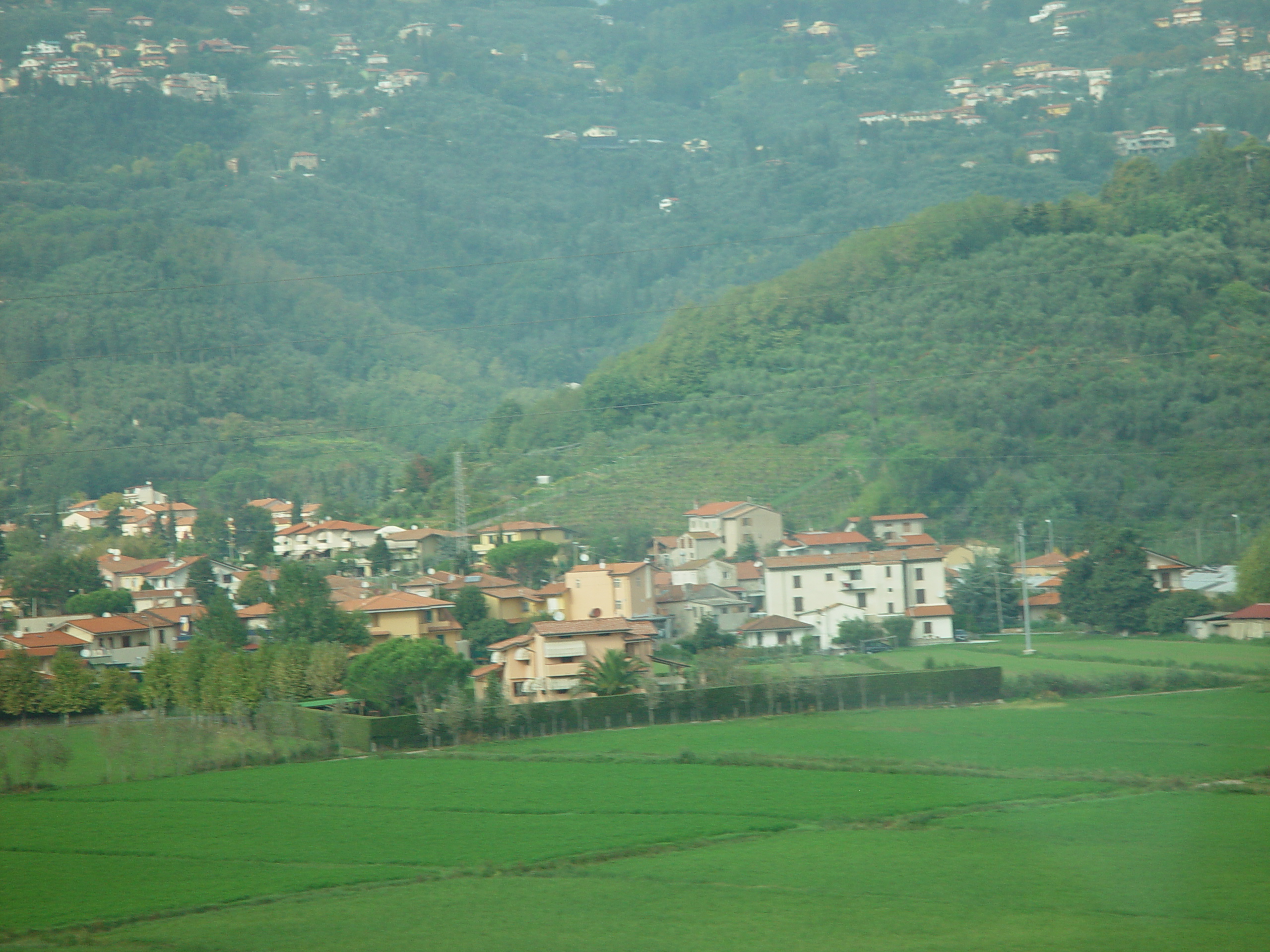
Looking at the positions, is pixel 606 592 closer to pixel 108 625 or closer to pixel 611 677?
pixel 611 677

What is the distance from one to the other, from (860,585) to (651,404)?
23.5 meters

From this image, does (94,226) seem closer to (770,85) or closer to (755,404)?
(755,404)

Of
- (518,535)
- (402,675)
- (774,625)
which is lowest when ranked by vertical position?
(402,675)

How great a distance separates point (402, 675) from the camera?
21.1 m

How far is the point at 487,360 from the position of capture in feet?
283

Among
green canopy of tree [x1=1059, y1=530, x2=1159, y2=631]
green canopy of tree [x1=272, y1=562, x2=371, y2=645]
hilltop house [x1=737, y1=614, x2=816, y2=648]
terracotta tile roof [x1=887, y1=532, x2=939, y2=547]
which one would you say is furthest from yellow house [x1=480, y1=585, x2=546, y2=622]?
green canopy of tree [x1=1059, y1=530, x2=1159, y2=631]

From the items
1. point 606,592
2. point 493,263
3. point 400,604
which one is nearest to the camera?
point 400,604

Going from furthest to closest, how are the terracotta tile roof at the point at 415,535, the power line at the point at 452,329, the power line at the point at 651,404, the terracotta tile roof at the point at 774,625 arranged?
the power line at the point at 452,329, the power line at the point at 651,404, the terracotta tile roof at the point at 415,535, the terracotta tile roof at the point at 774,625

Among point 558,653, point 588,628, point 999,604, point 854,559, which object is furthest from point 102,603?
point 999,604

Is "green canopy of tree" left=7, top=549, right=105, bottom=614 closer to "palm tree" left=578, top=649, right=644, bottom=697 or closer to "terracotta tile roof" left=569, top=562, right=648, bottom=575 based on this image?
"terracotta tile roof" left=569, top=562, right=648, bottom=575

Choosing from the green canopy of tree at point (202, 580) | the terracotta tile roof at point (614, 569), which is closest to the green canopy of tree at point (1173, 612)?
the terracotta tile roof at point (614, 569)

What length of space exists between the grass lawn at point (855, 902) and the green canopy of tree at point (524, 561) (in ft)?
60.0

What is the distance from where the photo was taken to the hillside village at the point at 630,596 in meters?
24.6

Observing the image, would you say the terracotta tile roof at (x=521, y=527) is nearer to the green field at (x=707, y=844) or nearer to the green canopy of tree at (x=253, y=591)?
the green canopy of tree at (x=253, y=591)
